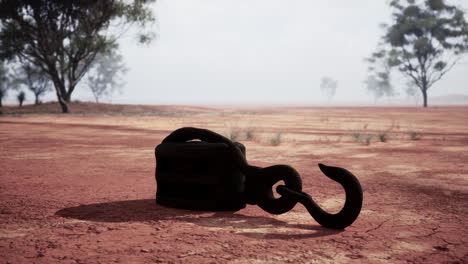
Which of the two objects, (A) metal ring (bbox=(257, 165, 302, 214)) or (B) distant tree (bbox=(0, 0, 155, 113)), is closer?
(A) metal ring (bbox=(257, 165, 302, 214))

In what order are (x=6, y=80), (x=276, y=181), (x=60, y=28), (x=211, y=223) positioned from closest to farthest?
(x=211, y=223)
(x=276, y=181)
(x=60, y=28)
(x=6, y=80)

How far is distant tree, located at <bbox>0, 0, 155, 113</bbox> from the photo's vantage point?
27.3 meters

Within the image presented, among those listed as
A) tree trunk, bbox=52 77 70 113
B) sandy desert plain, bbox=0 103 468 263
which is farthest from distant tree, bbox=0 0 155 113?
sandy desert plain, bbox=0 103 468 263

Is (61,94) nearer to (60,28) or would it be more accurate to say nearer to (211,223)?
(60,28)

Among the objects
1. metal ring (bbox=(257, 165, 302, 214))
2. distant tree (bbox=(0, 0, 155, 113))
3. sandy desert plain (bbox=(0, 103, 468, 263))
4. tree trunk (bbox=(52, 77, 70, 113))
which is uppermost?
distant tree (bbox=(0, 0, 155, 113))

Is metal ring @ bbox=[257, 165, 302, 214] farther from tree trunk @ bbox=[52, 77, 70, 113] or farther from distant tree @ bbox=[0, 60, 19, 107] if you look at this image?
distant tree @ bbox=[0, 60, 19, 107]

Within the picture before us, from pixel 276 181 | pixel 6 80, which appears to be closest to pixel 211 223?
pixel 276 181

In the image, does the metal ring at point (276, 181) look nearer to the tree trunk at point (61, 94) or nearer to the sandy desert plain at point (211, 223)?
the sandy desert plain at point (211, 223)

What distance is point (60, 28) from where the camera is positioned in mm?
28609

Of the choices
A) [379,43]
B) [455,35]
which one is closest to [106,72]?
[379,43]

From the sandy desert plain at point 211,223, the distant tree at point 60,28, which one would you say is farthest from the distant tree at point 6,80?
the sandy desert plain at point 211,223

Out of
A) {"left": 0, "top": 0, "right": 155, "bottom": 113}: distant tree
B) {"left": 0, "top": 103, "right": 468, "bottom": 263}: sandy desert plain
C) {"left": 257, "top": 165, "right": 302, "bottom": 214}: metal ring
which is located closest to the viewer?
{"left": 0, "top": 103, "right": 468, "bottom": 263}: sandy desert plain

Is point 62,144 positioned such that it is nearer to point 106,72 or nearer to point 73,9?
point 73,9

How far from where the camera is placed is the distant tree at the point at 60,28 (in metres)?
27.3
